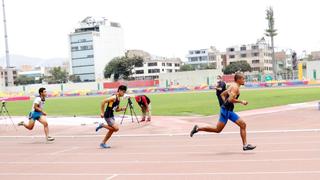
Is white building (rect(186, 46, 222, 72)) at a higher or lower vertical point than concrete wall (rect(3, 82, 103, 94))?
higher

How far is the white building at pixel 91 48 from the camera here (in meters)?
165

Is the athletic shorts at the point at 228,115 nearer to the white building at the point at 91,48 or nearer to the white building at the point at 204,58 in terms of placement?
the white building at the point at 204,58

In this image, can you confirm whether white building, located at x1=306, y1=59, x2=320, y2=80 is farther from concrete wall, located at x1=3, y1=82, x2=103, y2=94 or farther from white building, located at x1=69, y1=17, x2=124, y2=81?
white building, located at x1=69, y1=17, x2=124, y2=81

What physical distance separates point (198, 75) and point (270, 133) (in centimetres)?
6417

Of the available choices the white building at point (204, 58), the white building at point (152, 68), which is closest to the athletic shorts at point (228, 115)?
the white building at point (152, 68)

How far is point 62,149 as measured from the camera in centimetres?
1401

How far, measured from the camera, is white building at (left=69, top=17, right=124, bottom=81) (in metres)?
165

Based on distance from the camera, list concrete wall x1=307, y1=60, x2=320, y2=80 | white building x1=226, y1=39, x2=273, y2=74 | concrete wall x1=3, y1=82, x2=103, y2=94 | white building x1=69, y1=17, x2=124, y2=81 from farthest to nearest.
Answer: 1. white building x1=69, y1=17, x2=124, y2=81
2. white building x1=226, y1=39, x2=273, y2=74
3. concrete wall x1=3, y1=82, x2=103, y2=94
4. concrete wall x1=307, y1=60, x2=320, y2=80

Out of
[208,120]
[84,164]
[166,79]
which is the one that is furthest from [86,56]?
[84,164]

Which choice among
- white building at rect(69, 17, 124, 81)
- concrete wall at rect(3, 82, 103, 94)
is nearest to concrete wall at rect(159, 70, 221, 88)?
concrete wall at rect(3, 82, 103, 94)

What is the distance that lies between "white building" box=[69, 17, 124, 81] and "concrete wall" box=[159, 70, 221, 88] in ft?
268

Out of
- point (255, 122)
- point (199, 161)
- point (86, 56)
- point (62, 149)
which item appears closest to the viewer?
point (199, 161)

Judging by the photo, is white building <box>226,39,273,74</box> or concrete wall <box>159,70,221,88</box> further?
white building <box>226,39,273,74</box>

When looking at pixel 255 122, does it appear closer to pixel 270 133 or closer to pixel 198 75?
pixel 270 133
